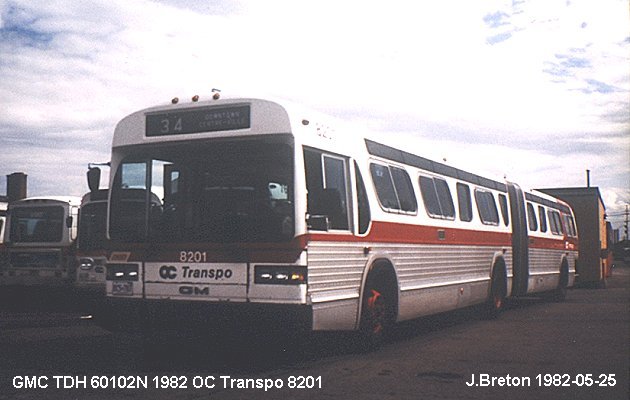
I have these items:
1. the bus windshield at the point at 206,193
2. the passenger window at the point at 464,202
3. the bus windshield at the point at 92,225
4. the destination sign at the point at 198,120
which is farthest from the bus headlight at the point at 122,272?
the bus windshield at the point at 92,225

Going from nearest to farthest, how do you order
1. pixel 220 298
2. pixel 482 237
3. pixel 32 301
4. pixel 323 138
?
pixel 220 298 < pixel 323 138 < pixel 482 237 < pixel 32 301

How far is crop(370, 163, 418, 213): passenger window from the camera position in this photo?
416 inches

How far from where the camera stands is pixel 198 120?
9.09 meters

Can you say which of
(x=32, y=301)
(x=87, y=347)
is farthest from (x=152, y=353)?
(x=32, y=301)

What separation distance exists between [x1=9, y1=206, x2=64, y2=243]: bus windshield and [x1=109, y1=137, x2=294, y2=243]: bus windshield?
10247 mm

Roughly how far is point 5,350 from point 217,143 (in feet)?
13.2

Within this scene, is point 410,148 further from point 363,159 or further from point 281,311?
Answer: point 281,311

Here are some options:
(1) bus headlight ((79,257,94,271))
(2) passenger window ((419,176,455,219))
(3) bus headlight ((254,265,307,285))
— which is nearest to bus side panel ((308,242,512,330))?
(3) bus headlight ((254,265,307,285))

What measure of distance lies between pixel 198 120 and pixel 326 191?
1700 mm

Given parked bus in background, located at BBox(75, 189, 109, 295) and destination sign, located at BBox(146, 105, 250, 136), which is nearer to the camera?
destination sign, located at BBox(146, 105, 250, 136)

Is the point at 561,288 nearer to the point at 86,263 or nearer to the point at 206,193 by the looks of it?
the point at 86,263

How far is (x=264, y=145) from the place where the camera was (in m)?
8.77

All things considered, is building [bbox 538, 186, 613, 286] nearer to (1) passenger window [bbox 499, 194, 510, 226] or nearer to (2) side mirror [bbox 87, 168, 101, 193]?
(1) passenger window [bbox 499, 194, 510, 226]

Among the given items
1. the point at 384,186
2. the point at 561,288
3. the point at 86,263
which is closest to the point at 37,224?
the point at 86,263
